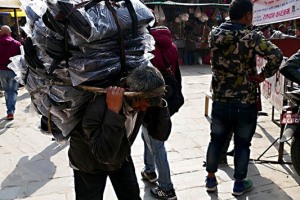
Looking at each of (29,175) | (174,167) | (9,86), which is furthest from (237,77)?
(9,86)

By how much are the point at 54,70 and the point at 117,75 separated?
0.33m

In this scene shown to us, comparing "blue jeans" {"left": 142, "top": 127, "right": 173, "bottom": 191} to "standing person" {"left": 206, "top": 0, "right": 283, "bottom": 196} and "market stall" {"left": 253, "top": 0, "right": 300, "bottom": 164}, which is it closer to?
"standing person" {"left": 206, "top": 0, "right": 283, "bottom": 196}

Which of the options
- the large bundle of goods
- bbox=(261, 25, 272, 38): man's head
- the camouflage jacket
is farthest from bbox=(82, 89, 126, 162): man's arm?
bbox=(261, 25, 272, 38): man's head

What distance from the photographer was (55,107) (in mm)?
1907

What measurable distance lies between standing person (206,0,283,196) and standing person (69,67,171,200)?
121 centimetres

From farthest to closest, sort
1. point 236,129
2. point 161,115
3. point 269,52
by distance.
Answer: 1. point 236,129
2. point 269,52
3. point 161,115

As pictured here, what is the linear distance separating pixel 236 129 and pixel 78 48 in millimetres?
2019

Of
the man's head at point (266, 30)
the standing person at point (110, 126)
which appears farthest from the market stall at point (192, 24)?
the standing person at point (110, 126)

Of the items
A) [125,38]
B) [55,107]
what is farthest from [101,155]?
[125,38]

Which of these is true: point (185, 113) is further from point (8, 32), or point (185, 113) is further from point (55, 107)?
point (55, 107)

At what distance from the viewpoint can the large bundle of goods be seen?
174 cm

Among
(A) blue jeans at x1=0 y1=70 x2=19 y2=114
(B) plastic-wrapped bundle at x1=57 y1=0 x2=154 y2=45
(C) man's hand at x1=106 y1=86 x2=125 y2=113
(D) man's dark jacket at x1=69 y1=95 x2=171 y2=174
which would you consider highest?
(B) plastic-wrapped bundle at x1=57 y1=0 x2=154 y2=45

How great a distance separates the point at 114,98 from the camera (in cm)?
175

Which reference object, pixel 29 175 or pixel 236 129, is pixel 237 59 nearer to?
pixel 236 129
